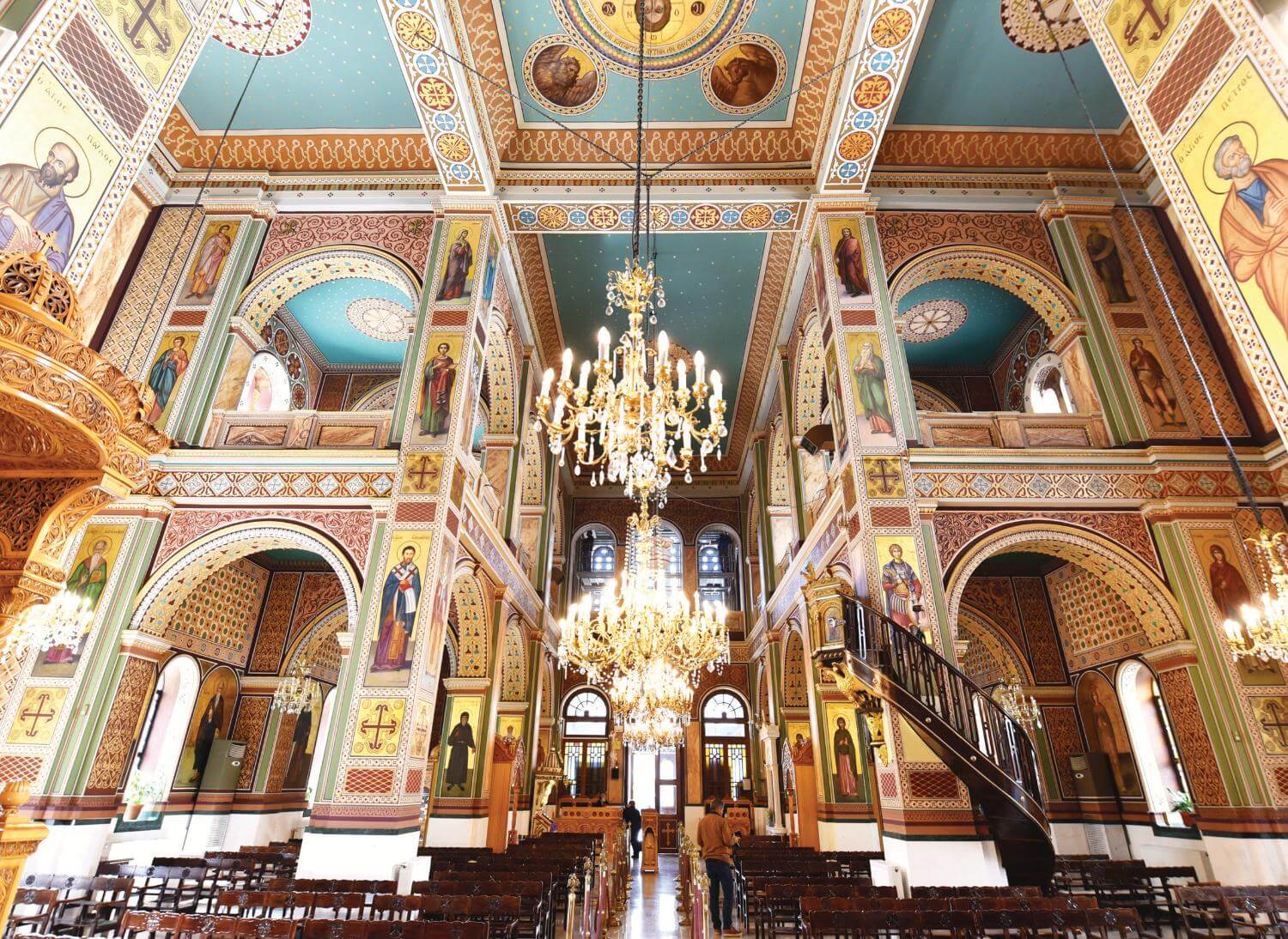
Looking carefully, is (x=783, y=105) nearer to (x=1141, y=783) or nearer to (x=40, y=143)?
(x=40, y=143)

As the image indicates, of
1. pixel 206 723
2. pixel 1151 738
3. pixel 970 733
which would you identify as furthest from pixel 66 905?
pixel 1151 738

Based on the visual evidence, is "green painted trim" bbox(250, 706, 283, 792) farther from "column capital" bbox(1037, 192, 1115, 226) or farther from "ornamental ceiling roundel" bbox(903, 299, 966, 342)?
"column capital" bbox(1037, 192, 1115, 226)

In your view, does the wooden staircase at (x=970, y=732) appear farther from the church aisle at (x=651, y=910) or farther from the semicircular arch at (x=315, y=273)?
the semicircular arch at (x=315, y=273)

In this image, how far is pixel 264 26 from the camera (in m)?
9.52

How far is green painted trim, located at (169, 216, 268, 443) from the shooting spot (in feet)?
30.8

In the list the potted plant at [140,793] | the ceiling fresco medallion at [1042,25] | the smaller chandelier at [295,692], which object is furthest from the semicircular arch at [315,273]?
the ceiling fresco medallion at [1042,25]

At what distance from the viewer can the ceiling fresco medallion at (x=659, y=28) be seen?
9.48 m

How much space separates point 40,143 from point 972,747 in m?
8.51

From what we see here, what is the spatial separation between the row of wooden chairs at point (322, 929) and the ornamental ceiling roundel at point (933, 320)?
12409 mm

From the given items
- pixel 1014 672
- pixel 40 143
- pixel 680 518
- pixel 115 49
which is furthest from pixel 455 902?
pixel 680 518

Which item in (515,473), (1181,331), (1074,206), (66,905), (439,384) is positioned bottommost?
(66,905)

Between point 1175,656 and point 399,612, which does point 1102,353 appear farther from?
point 399,612

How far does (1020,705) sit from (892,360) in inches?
261

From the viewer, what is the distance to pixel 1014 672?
39.6 ft
